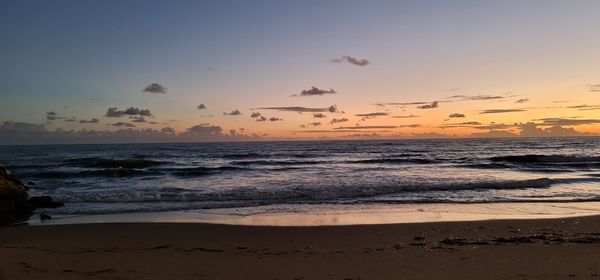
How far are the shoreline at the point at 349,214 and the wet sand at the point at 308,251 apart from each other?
2.88ft

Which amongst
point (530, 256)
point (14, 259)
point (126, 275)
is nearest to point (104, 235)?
point (14, 259)

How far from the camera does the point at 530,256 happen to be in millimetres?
Answer: 7898

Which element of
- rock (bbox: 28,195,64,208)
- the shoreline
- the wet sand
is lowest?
the shoreline

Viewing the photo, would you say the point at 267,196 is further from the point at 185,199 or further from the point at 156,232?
the point at 156,232

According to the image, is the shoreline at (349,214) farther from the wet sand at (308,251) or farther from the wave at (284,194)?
the wave at (284,194)

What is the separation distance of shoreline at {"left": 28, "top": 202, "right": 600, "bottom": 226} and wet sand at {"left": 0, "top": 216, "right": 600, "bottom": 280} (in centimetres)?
88

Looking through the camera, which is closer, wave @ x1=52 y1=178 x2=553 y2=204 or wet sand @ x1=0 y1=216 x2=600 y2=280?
wet sand @ x1=0 y1=216 x2=600 y2=280

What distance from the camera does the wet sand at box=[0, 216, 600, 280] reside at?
23.0 feet

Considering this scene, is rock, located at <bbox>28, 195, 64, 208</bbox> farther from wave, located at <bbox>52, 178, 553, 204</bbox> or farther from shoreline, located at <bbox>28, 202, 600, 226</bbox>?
shoreline, located at <bbox>28, 202, 600, 226</bbox>

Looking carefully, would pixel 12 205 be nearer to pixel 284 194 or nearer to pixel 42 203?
pixel 42 203

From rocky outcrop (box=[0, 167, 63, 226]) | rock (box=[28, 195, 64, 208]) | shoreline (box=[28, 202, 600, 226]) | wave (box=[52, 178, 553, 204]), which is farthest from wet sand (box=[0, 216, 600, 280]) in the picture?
wave (box=[52, 178, 553, 204])

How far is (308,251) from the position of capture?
8602mm

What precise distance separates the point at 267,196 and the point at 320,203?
9.84ft

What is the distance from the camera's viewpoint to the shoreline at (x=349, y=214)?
482 inches
